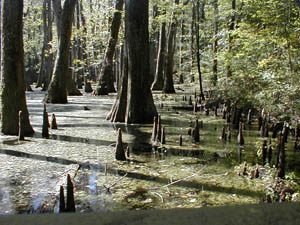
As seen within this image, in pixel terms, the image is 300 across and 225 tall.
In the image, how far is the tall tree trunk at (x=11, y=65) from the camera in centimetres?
808

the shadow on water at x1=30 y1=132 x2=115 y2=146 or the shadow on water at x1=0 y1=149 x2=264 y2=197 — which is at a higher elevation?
the shadow on water at x1=30 y1=132 x2=115 y2=146

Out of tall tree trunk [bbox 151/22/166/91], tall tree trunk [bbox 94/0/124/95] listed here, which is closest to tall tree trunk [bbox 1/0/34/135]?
tall tree trunk [bbox 94/0/124/95]

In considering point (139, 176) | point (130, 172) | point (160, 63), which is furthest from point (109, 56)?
point (139, 176)

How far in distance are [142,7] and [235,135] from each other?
17.5 ft

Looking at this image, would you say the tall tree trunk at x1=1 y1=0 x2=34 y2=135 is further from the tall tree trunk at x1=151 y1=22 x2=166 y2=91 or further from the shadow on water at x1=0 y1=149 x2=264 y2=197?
the tall tree trunk at x1=151 y1=22 x2=166 y2=91

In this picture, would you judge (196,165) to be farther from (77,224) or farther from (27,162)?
(77,224)

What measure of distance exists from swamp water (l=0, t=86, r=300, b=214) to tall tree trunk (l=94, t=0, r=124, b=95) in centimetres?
1235

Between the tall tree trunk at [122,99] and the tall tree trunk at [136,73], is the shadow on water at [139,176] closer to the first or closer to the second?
the tall tree trunk at [136,73]

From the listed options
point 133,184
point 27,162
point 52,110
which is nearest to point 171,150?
point 133,184

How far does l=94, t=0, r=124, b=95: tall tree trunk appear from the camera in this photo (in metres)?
19.7

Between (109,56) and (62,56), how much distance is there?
5.49m

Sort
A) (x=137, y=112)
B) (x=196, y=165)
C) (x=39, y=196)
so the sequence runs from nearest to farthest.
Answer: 1. (x=39, y=196)
2. (x=196, y=165)
3. (x=137, y=112)

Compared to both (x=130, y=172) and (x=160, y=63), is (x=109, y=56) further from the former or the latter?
(x=130, y=172)

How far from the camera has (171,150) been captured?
6.90 m
